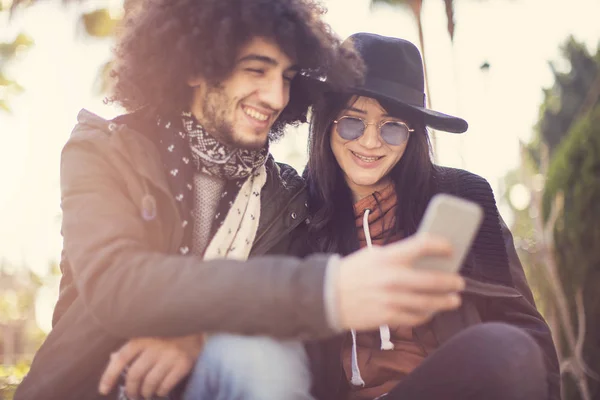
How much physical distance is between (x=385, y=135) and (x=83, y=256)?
1.69 metres

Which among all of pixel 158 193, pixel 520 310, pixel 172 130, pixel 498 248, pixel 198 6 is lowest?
pixel 520 310

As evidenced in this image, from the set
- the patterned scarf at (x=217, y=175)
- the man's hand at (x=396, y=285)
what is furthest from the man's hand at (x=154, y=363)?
the man's hand at (x=396, y=285)

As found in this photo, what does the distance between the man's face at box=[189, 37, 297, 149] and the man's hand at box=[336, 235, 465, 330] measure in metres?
1.10

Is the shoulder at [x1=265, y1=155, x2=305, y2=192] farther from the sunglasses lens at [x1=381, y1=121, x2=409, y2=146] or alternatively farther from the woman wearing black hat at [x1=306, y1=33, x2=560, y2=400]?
the sunglasses lens at [x1=381, y1=121, x2=409, y2=146]

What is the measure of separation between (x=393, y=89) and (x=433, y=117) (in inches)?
9.6

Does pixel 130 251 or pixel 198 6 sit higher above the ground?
pixel 198 6

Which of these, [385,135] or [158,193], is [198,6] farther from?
[385,135]

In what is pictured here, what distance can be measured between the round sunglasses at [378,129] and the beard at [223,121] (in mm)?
670

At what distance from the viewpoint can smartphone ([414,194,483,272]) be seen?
1186 millimetres

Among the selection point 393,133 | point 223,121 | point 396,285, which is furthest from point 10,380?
point 396,285

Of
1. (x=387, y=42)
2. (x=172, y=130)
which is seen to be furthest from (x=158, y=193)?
(x=387, y=42)

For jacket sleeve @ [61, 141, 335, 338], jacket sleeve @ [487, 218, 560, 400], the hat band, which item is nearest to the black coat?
jacket sleeve @ [487, 218, 560, 400]

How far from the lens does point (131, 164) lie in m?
1.95

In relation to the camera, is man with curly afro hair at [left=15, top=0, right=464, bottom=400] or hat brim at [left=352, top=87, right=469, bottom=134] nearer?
man with curly afro hair at [left=15, top=0, right=464, bottom=400]
